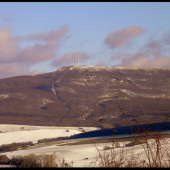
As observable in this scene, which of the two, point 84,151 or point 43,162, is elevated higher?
point 84,151

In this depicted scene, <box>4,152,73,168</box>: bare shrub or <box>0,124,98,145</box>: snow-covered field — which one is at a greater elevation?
<box>0,124,98,145</box>: snow-covered field

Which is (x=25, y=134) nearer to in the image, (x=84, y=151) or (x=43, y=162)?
(x=84, y=151)

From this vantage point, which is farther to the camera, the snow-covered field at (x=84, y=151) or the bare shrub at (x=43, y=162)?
the snow-covered field at (x=84, y=151)

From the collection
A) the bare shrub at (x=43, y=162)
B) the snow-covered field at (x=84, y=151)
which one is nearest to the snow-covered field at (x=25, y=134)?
the snow-covered field at (x=84, y=151)

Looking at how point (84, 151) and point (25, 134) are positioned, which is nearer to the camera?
point (84, 151)

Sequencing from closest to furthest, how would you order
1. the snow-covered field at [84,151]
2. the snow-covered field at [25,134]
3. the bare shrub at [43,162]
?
the bare shrub at [43,162]
the snow-covered field at [84,151]
the snow-covered field at [25,134]

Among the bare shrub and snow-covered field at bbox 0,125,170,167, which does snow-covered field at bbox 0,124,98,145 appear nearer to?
snow-covered field at bbox 0,125,170,167

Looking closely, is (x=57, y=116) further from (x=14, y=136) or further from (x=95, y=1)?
(x=95, y=1)

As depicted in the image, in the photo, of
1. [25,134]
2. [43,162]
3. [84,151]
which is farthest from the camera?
[25,134]

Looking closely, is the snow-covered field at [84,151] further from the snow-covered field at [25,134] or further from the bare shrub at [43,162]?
the bare shrub at [43,162]

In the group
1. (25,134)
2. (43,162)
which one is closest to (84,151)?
(43,162)

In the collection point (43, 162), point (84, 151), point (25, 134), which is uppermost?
point (25, 134)

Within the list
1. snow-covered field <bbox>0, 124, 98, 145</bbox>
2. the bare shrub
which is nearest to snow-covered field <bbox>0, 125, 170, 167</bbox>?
snow-covered field <bbox>0, 124, 98, 145</bbox>
